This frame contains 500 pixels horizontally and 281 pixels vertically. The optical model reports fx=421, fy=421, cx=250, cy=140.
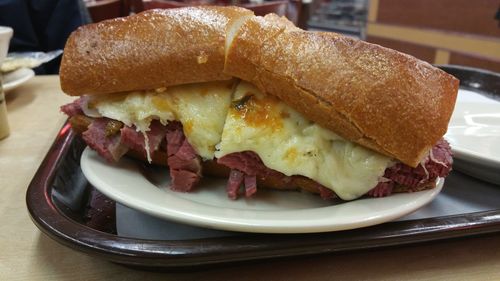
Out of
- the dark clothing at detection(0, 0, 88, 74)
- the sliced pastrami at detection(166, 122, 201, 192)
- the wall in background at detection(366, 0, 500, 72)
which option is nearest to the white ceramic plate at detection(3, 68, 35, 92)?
the dark clothing at detection(0, 0, 88, 74)

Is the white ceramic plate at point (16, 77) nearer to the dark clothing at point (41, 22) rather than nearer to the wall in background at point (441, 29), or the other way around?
the dark clothing at point (41, 22)

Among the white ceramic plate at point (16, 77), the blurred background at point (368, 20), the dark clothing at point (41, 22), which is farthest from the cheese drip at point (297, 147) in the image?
the dark clothing at point (41, 22)

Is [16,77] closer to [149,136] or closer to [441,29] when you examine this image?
[149,136]

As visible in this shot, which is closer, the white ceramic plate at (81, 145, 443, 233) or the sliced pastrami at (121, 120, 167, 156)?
the white ceramic plate at (81, 145, 443, 233)

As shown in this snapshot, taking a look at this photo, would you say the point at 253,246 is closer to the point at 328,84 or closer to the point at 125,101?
the point at 328,84

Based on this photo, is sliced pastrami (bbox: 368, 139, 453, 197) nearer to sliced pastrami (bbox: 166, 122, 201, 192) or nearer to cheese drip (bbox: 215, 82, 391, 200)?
cheese drip (bbox: 215, 82, 391, 200)

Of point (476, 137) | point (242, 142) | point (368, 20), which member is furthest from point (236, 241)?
point (368, 20)
